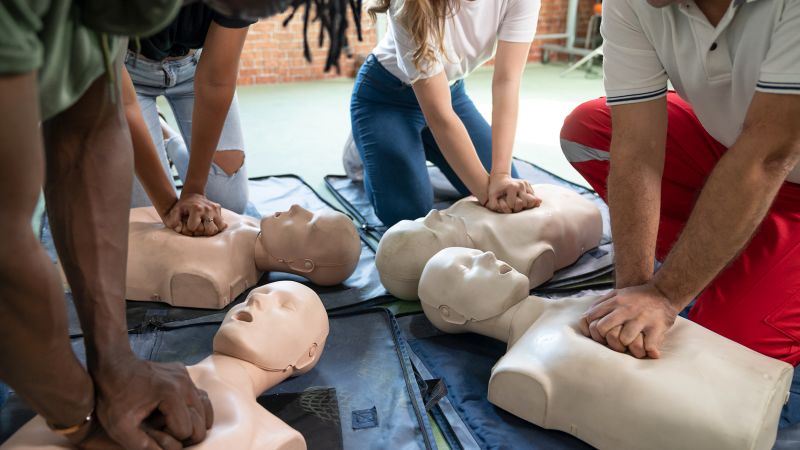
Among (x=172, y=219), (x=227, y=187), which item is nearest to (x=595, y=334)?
(x=172, y=219)

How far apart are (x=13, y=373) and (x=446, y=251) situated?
1.10 meters

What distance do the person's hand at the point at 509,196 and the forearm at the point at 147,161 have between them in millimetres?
985

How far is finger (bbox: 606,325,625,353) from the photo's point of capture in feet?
4.36

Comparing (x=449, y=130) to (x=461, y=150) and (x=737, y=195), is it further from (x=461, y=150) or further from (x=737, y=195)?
(x=737, y=195)

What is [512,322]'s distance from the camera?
1599 mm

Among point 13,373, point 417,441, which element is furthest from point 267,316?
point 13,373

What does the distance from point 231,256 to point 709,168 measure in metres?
1.40

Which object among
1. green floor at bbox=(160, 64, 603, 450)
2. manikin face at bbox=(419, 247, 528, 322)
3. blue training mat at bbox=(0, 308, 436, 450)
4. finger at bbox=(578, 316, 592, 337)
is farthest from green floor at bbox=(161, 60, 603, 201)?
finger at bbox=(578, 316, 592, 337)

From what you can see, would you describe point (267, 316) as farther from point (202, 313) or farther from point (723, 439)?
point (723, 439)

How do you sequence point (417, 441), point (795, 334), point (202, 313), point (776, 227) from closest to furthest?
point (417, 441)
point (795, 334)
point (776, 227)
point (202, 313)

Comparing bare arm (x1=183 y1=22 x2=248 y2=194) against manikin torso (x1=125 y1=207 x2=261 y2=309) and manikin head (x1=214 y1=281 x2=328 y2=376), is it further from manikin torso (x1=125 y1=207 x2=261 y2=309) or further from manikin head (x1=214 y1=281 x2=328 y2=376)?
manikin head (x1=214 y1=281 x2=328 y2=376)

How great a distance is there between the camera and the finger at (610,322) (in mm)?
1349

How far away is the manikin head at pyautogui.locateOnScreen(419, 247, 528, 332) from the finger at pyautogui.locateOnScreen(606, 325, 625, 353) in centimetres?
32

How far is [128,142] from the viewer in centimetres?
106
